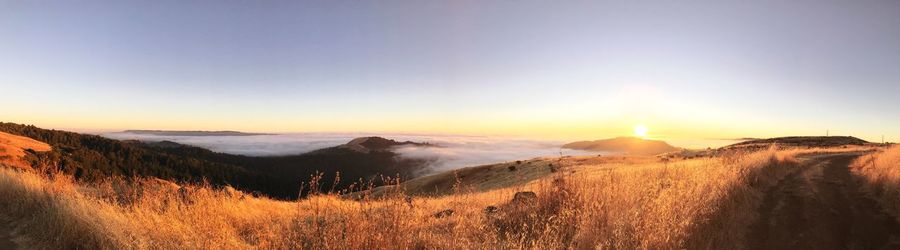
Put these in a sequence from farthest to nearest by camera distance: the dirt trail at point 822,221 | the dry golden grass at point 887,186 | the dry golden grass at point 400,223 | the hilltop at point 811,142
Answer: the hilltop at point 811,142 < the dry golden grass at point 887,186 < the dirt trail at point 822,221 < the dry golden grass at point 400,223

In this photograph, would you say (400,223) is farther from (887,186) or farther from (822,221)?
(887,186)

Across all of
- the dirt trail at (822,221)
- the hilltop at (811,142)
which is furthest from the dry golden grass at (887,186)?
the hilltop at (811,142)

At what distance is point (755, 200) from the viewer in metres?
11.5

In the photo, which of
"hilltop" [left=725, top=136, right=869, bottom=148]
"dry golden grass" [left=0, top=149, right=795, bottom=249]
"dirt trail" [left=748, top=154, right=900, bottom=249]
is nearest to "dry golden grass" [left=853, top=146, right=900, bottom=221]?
"dirt trail" [left=748, top=154, right=900, bottom=249]

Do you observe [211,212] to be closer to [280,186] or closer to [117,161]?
[117,161]

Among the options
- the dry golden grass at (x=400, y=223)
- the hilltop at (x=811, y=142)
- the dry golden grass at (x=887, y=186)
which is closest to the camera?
the dry golden grass at (x=400, y=223)

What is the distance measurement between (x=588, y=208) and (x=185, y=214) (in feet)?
21.1

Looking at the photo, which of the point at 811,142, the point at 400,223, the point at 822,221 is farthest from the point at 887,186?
the point at 811,142

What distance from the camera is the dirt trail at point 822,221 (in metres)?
7.98

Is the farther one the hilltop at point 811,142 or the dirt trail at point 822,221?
the hilltop at point 811,142

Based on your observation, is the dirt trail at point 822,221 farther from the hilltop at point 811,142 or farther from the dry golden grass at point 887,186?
the hilltop at point 811,142

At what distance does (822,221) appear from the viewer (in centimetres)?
942

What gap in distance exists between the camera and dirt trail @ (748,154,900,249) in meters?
7.98

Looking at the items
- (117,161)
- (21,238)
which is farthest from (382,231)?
(117,161)
